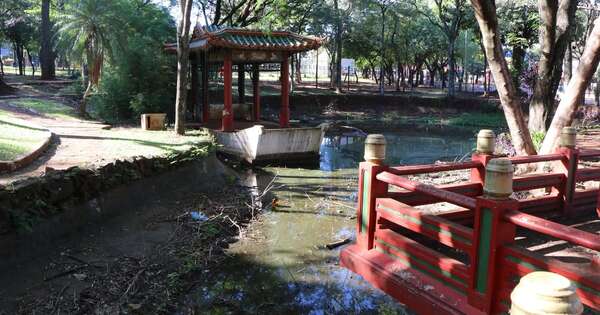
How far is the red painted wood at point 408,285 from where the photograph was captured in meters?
3.96

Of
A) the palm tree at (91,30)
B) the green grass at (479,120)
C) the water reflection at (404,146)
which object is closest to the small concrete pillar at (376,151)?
the water reflection at (404,146)

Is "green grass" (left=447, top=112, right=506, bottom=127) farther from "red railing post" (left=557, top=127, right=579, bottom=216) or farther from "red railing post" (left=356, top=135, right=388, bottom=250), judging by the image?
"red railing post" (left=356, top=135, right=388, bottom=250)

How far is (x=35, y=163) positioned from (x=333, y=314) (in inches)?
184

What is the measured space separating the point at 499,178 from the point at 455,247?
84 centimetres

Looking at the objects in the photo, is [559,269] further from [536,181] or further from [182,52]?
A: [182,52]

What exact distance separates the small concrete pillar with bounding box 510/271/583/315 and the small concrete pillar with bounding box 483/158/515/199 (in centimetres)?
191


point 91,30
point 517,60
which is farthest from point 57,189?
point 517,60

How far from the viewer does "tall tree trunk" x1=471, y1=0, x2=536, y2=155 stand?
23.5 ft

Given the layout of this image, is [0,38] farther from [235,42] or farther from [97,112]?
[235,42]

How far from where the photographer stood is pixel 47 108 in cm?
1477

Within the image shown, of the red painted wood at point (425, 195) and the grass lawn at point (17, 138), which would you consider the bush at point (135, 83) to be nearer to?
the grass lawn at point (17, 138)

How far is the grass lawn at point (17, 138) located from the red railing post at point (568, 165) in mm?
7149

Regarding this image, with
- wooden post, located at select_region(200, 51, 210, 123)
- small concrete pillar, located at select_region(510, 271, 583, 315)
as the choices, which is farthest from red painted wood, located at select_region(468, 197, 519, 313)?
wooden post, located at select_region(200, 51, 210, 123)

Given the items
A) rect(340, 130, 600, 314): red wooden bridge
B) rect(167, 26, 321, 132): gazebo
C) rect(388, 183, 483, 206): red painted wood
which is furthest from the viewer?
rect(167, 26, 321, 132): gazebo
